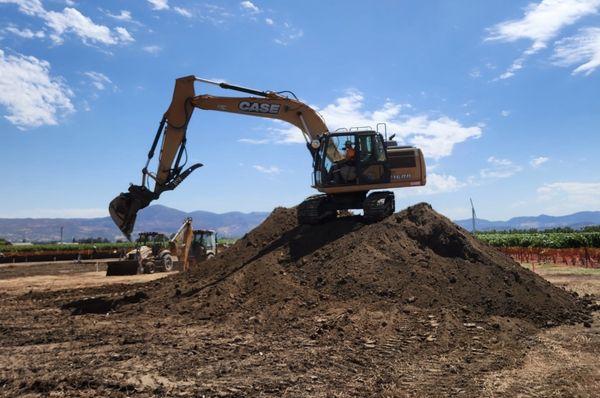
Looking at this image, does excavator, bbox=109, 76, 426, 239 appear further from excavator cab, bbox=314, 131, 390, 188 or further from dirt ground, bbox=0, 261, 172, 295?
dirt ground, bbox=0, 261, 172, 295

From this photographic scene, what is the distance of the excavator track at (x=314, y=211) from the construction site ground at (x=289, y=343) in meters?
1.65

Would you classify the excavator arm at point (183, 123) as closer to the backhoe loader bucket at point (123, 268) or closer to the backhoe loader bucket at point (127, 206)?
the backhoe loader bucket at point (127, 206)

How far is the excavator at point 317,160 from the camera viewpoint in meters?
13.3

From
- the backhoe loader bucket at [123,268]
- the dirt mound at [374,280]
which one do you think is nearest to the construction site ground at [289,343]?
the dirt mound at [374,280]

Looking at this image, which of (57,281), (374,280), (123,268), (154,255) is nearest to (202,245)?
(154,255)

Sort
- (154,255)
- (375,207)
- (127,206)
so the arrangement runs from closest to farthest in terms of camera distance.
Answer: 1. (127,206)
2. (375,207)
3. (154,255)

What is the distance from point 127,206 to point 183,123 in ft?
8.63

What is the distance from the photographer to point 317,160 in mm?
14070

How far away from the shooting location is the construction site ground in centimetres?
589

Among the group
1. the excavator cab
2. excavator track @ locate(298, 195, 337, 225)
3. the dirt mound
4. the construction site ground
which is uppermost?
the excavator cab

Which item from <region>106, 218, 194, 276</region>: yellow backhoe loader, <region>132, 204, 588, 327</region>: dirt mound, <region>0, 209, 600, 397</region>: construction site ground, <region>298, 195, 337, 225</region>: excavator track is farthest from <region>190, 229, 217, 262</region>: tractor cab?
<region>0, 209, 600, 397</region>: construction site ground

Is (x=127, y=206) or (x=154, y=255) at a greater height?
(x=127, y=206)

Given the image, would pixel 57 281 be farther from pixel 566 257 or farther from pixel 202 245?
pixel 566 257

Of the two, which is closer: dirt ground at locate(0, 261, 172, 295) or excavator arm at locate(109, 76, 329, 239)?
excavator arm at locate(109, 76, 329, 239)
